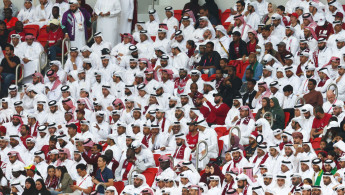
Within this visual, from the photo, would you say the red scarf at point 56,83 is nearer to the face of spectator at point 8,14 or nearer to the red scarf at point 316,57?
the face of spectator at point 8,14

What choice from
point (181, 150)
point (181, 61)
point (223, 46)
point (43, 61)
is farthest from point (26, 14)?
point (181, 150)

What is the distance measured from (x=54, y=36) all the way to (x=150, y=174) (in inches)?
282

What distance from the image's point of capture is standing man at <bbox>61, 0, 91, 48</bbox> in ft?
97.9

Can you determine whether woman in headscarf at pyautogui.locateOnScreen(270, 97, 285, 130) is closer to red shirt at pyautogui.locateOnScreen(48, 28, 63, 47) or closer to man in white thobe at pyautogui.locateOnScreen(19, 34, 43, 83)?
man in white thobe at pyautogui.locateOnScreen(19, 34, 43, 83)

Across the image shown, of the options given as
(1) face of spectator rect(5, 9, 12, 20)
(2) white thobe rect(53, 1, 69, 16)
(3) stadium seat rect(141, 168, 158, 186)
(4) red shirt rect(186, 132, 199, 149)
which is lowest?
(3) stadium seat rect(141, 168, 158, 186)

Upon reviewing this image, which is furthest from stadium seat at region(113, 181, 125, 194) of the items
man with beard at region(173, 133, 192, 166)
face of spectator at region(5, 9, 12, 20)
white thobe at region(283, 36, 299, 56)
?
face of spectator at region(5, 9, 12, 20)

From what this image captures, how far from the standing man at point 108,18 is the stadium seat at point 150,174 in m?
6.81

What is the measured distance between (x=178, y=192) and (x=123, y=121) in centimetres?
454

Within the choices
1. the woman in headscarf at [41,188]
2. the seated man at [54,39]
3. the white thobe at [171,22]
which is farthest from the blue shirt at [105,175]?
the white thobe at [171,22]

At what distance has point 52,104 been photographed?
27.7 m

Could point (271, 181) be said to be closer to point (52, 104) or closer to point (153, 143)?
point (153, 143)

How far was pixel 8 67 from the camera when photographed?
95.8 feet

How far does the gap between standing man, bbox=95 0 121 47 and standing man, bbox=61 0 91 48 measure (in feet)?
1.09

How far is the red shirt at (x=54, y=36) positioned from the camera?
3012 centimetres
